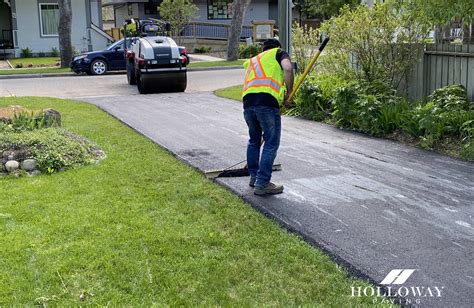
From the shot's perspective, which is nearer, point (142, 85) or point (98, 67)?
point (142, 85)

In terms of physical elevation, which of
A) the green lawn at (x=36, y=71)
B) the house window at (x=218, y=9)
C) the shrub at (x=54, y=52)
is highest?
the house window at (x=218, y=9)

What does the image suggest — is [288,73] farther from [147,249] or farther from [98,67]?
[98,67]

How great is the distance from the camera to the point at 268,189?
641 cm

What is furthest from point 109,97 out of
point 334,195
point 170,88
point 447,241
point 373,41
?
point 447,241

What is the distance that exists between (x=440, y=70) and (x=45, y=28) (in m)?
28.0

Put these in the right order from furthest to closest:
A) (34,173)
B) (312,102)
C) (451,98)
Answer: (312,102) → (451,98) → (34,173)

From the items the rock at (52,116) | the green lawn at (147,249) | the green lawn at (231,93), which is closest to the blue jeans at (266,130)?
the green lawn at (147,249)

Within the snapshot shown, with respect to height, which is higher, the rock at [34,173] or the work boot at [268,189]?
the rock at [34,173]

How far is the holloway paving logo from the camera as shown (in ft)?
12.9

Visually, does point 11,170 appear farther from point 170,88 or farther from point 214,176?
point 170,88

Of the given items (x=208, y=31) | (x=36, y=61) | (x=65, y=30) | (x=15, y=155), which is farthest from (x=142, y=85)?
(x=208, y=31)

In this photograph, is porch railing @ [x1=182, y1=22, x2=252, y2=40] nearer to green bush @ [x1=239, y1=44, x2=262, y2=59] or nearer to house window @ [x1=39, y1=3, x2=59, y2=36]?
green bush @ [x1=239, y1=44, x2=262, y2=59]

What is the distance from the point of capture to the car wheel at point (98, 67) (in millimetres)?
24541

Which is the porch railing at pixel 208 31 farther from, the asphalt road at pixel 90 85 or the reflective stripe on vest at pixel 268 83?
the reflective stripe on vest at pixel 268 83
